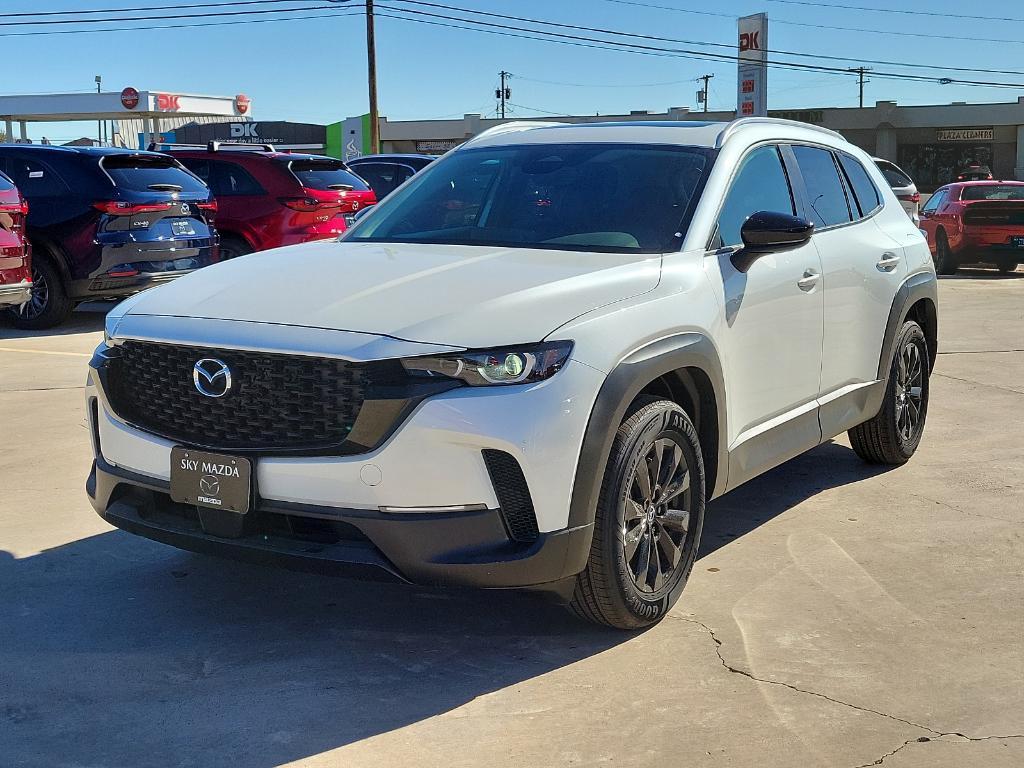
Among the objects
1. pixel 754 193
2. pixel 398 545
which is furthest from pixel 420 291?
pixel 754 193

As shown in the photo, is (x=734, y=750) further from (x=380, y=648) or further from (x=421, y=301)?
(x=421, y=301)

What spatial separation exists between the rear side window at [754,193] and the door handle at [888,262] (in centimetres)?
85

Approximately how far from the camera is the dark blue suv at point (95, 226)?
11.7m

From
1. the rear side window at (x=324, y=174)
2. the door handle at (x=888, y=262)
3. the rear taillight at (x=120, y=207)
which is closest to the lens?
the door handle at (x=888, y=262)

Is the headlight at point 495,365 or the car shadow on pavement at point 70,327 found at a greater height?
the headlight at point 495,365

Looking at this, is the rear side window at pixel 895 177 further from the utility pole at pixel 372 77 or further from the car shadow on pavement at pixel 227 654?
the utility pole at pixel 372 77

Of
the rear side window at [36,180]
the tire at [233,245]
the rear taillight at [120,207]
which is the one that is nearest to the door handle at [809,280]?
the rear taillight at [120,207]

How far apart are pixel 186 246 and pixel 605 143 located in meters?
7.72

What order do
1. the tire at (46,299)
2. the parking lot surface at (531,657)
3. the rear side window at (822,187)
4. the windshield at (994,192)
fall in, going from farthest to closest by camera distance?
1. the windshield at (994,192)
2. the tire at (46,299)
3. the rear side window at (822,187)
4. the parking lot surface at (531,657)

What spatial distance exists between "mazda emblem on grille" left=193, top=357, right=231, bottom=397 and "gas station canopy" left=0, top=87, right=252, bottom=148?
57.1 meters

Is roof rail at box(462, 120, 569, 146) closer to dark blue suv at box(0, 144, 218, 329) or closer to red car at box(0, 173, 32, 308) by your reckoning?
red car at box(0, 173, 32, 308)

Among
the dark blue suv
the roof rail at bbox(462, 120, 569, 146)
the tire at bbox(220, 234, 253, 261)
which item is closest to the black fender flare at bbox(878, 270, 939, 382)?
the roof rail at bbox(462, 120, 569, 146)

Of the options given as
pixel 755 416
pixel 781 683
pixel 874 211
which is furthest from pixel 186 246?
pixel 781 683

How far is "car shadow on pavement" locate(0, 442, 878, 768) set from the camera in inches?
138
